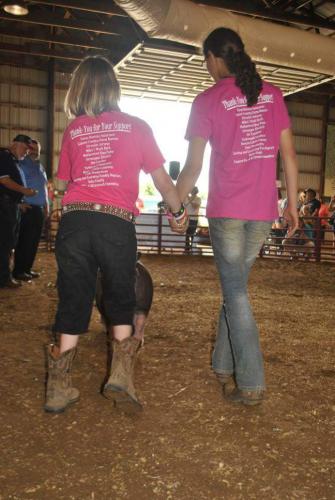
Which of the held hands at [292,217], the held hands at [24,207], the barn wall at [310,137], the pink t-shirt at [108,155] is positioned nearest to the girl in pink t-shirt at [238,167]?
the held hands at [292,217]

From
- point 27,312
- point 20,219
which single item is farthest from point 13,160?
point 27,312

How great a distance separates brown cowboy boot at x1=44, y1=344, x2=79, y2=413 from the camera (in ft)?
7.90

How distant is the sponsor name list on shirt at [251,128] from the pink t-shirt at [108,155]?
436 mm

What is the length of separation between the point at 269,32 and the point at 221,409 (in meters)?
7.71

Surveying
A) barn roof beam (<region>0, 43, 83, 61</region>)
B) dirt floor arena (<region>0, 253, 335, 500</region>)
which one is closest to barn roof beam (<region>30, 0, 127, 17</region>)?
barn roof beam (<region>0, 43, 83, 61</region>)

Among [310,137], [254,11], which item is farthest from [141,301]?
[310,137]

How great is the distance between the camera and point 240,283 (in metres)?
2.51

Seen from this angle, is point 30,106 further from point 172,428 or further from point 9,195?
point 172,428

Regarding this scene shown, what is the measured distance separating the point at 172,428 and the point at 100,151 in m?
1.35

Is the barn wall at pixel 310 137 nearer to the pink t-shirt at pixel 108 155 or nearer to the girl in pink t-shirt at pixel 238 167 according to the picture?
the girl in pink t-shirt at pixel 238 167

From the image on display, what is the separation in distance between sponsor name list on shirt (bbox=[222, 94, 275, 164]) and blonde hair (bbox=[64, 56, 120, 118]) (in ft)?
1.85

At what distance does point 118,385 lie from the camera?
2348mm

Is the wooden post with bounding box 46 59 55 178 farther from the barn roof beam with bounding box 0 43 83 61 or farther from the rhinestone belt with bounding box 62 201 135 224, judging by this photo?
the rhinestone belt with bounding box 62 201 135 224

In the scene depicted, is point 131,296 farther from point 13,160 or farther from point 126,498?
point 13,160
